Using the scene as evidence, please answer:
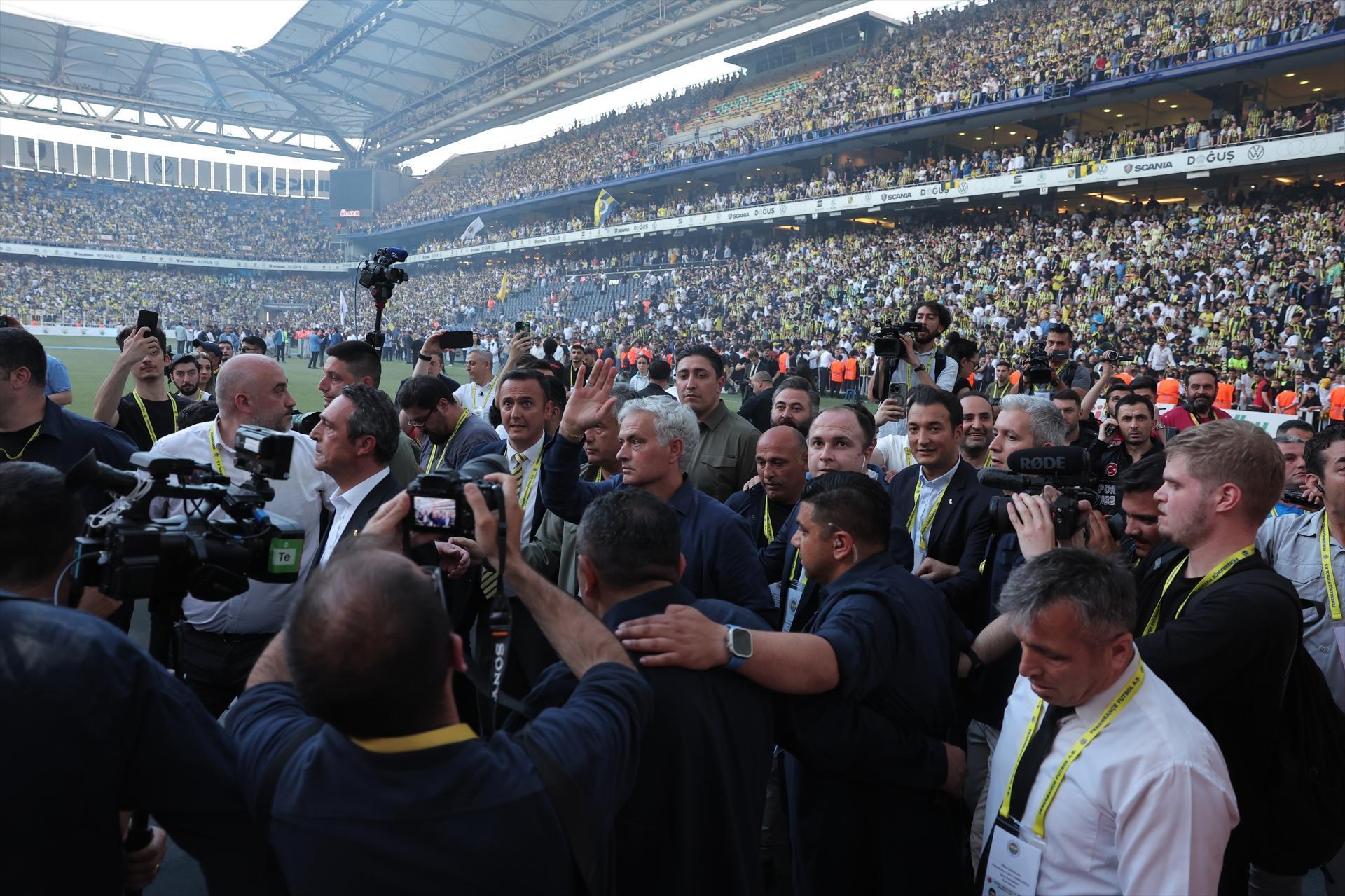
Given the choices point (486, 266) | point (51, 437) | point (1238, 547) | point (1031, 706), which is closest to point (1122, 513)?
point (1238, 547)

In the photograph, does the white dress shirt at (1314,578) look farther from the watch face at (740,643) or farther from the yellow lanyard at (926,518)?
the watch face at (740,643)

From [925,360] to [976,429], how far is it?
63.4 inches

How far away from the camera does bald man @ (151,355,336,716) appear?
3.20 m

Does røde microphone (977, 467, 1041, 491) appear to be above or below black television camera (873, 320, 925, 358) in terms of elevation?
below

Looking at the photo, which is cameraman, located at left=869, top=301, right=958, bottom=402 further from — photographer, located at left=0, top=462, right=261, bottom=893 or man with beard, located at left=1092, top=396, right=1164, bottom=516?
photographer, located at left=0, top=462, right=261, bottom=893

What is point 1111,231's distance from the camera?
22.9 m

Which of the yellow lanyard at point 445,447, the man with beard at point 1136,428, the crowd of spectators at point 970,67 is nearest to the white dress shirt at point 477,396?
the yellow lanyard at point 445,447

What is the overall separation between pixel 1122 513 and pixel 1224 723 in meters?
0.90

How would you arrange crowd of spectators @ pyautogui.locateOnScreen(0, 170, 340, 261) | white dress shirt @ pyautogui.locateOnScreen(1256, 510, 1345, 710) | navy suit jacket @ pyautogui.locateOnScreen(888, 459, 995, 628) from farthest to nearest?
crowd of spectators @ pyautogui.locateOnScreen(0, 170, 340, 261) < navy suit jacket @ pyautogui.locateOnScreen(888, 459, 995, 628) < white dress shirt @ pyautogui.locateOnScreen(1256, 510, 1345, 710)

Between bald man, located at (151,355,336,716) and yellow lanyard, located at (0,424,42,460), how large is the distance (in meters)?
0.39

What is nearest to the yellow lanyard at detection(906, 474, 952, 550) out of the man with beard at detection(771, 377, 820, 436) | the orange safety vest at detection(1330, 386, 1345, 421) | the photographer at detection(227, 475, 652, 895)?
the man with beard at detection(771, 377, 820, 436)

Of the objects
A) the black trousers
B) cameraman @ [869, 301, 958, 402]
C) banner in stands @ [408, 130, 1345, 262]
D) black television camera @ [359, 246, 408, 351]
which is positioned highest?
banner in stands @ [408, 130, 1345, 262]

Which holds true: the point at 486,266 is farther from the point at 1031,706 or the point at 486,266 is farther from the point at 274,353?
the point at 1031,706

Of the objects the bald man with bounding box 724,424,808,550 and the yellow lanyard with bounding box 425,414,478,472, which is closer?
the bald man with bounding box 724,424,808,550
